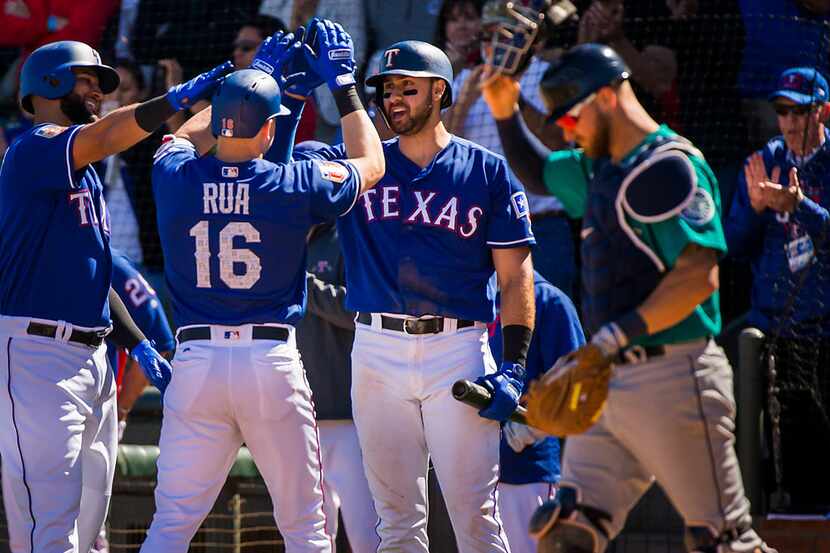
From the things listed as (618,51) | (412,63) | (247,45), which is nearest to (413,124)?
(412,63)

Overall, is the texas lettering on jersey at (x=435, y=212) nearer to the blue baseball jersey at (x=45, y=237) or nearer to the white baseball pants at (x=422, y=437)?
the white baseball pants at (x=422, y=437)

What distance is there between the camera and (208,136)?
5.02 m

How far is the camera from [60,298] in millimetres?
4930

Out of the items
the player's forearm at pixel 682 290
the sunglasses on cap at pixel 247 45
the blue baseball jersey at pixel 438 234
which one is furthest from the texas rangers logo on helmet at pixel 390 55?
the sunglasses on cap at pixel 247 45

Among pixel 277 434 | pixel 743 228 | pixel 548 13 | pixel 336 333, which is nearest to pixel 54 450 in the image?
pixel 277 434

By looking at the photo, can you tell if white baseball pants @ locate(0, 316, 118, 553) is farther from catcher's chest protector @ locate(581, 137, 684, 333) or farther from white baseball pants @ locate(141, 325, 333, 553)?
catcher's chest protector @ locate(581, 137, 684, 333)

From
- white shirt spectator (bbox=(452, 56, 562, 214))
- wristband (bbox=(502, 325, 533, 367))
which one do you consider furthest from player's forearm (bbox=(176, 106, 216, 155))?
white shirt spectator (bbox=(452, 56, 562, 214))

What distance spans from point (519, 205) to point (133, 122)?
4.49 feet

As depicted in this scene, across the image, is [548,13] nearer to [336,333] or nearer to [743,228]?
[336,333]

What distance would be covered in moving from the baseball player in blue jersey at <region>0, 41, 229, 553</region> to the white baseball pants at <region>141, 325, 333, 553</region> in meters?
0.44

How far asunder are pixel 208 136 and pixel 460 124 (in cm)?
302

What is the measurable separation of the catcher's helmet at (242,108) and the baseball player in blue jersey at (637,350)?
101 centimetres

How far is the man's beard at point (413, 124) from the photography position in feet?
16.5

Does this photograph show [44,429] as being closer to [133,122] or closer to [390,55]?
[133,122]
